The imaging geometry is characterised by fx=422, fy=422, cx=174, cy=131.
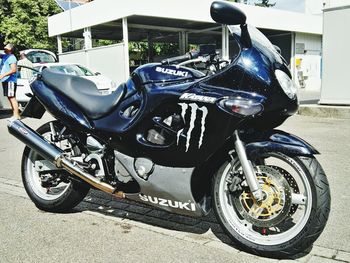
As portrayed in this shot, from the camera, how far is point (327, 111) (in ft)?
35.9

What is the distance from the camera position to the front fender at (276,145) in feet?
9.71

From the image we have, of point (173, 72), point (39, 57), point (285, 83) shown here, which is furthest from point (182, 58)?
point (39, 57)

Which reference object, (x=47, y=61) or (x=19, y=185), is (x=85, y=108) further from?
(x=47, y=61)

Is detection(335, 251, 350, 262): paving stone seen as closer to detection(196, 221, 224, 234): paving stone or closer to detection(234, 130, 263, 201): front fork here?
detection(234, 130, 263, 201): front fork

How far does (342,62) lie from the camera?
11273mm

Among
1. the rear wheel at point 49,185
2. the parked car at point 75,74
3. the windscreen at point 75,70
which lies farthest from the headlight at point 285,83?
the windscreen at point 75,70

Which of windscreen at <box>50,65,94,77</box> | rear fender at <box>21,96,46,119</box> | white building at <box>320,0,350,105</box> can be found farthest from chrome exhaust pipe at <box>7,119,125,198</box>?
windscreen at <box>50,65,94,77</box>

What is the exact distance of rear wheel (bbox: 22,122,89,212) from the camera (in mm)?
4105

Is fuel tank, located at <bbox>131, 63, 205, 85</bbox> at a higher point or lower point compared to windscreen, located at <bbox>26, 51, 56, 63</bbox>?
lower

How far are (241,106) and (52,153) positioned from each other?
192 cm

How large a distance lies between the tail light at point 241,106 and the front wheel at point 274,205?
361 millimetres

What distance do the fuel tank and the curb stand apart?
27.2ft

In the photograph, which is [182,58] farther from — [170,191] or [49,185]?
[49,185]

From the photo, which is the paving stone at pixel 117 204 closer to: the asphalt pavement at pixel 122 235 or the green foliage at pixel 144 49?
the asphalt pavement at pixel 122 235
